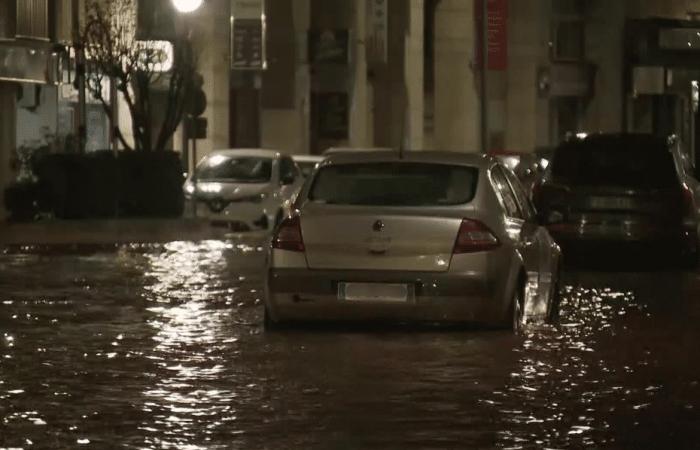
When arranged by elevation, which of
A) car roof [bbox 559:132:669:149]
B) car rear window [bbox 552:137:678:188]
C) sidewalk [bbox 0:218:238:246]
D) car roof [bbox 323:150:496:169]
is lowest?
sidewalk [bbox 0:218:238:246]

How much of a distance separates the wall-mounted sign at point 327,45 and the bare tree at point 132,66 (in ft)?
61.6

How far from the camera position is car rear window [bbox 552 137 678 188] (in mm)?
24250

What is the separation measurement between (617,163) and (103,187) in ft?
44.2

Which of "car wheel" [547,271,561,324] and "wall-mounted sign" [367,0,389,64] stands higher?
"wall-mounted sign" [367,0,389,64]

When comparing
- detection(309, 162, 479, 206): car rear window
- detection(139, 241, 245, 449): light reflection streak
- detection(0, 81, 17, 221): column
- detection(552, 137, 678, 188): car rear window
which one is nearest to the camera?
detection(139, 241, 245, 449): light reflection streak

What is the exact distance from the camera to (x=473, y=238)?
15.3 meters

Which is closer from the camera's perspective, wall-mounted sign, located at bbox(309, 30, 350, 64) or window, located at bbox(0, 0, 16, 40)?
window, located at bbox(0, 0, 16, 40)

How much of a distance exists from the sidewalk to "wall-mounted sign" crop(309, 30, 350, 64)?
82.6ft

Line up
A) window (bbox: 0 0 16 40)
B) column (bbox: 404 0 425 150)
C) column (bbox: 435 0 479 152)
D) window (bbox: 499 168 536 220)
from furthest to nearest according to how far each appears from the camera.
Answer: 1. column (bbox: 435 0 479 152)
2. column (bbox: 404 0 425 150)
3. window (bbox: 0 0 16 40)
4. window (bbox: 499 168 536 220)

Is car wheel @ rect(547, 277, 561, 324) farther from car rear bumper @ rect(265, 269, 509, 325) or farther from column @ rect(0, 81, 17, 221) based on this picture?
column @ rect(0, 81, 17, 221)

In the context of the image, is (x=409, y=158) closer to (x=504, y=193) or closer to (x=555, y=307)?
(x=504, y=193)

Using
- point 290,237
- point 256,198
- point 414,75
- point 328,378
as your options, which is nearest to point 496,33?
point 256,198

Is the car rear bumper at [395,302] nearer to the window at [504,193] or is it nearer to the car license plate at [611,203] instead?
the window at [504,193]

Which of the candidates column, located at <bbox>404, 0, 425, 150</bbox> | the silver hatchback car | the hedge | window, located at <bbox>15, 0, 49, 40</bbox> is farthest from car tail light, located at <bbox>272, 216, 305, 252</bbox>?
column, located at <bbox>404, 0, 425, 150</bbox>
